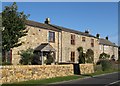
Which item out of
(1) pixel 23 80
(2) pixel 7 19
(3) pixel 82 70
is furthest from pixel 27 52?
(1) pixel 23 80

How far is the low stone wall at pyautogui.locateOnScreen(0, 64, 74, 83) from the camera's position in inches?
872

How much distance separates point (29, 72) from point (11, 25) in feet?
16.2

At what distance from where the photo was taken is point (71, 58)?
158 feet

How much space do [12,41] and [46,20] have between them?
25.8 meters

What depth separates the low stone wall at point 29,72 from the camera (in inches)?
872

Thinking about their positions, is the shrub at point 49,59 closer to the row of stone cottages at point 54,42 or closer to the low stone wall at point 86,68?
the row of stone cottages at point 54,42

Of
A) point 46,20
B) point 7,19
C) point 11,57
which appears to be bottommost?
point 11,57

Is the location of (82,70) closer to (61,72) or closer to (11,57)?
(61,72)

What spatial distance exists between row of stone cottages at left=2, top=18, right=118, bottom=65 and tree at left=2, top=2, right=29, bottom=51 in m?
6.56

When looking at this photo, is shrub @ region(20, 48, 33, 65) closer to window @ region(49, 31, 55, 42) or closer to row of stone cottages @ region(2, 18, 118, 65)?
row of stone cottages @ region(2, 18, 118, 65)

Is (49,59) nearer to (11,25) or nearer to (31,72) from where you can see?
(11,25)

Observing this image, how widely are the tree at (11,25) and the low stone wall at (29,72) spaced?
10.8 ft

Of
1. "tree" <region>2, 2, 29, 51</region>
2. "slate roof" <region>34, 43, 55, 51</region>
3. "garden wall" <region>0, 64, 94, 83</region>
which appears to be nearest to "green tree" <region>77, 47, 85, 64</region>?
"slate roof" <region>34, 43, 55, 51</region>

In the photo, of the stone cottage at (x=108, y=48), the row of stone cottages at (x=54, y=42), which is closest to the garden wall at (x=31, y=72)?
the row of stone cottages at (x=54, y=42)
